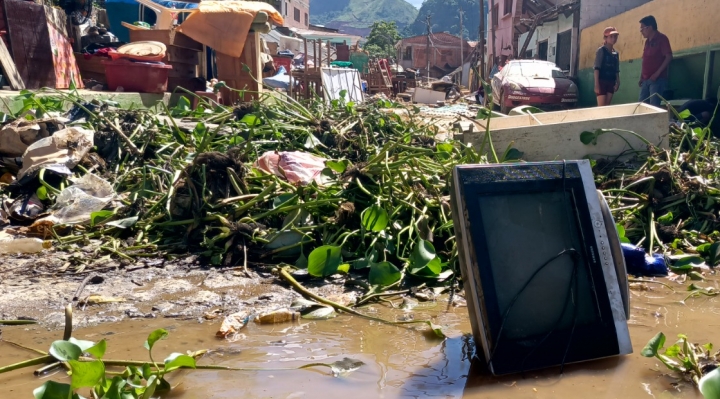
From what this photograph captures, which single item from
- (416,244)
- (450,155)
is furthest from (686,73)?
(416,244)

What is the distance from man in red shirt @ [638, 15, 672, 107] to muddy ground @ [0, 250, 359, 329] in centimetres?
665

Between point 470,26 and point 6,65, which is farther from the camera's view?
point 470,26

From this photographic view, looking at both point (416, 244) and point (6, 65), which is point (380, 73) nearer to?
point (6, 65)

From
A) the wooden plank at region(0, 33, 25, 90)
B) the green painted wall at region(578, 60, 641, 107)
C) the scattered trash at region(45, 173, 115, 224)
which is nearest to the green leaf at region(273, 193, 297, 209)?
the scattered trash at region(45, 173, 115, 224)

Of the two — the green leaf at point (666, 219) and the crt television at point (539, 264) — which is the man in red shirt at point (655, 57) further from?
the crt television at point (539, 264)

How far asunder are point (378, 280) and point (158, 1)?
13.1 meters

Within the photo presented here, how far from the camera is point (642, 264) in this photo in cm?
349

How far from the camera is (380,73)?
82.7ft

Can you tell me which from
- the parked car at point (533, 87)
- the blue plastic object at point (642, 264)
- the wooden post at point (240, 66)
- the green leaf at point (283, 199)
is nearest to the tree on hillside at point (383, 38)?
the parked car at point (533, 87)

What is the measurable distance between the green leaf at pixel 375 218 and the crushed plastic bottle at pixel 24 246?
1.89 metres

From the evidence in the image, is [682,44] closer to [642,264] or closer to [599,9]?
[599,9]

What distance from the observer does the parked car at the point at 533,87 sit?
12.5 m

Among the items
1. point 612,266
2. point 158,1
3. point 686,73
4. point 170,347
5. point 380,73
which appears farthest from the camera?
point 380,73

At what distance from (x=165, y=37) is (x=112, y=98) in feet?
5.20
